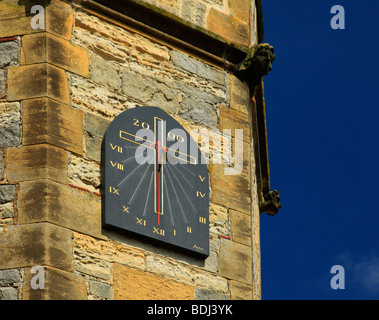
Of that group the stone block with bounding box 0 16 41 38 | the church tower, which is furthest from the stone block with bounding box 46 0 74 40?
the stone block with bounding box 0 16 41 38

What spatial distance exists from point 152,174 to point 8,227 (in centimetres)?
115

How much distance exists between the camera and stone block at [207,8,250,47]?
9.41 metres

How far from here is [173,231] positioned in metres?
8.29

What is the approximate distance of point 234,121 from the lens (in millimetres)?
9195

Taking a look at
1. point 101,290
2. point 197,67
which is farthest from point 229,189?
point 101,290

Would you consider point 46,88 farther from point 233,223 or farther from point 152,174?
point 233,223

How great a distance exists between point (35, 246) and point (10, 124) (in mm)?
953

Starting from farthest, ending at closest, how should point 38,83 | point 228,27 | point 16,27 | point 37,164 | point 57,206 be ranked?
point 228,27 < point 16,27 < point 38,83 < point 37,164 < point 57,206

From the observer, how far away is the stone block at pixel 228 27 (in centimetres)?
941

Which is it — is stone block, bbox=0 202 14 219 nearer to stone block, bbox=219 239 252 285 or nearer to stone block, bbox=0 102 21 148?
stone block, bbox=0 102 21 148

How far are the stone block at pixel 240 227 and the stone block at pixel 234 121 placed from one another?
0.68 m

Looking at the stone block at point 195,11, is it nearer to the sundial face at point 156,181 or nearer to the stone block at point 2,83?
the sundial face at point 156,181

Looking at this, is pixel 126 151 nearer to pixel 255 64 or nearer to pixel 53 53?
pixel 53 53
